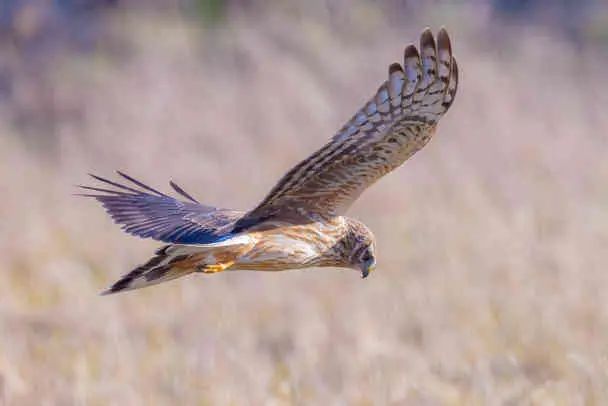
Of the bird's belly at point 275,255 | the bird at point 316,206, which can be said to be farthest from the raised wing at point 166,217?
the bird's belly at point 275,255

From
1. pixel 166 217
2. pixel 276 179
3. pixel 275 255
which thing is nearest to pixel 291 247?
pixel 275 255

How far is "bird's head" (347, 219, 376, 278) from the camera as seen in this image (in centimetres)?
470

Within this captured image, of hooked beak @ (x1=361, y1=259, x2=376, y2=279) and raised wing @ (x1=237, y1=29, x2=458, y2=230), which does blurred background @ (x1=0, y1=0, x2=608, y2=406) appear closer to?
hooked beak @ (x1=361, y1=259, x2=376, y2=279)

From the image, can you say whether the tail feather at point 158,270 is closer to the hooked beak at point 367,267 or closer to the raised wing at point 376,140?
the raised wing at point 376,140

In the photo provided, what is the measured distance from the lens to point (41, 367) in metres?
6.49

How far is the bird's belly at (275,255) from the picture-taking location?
175 inches

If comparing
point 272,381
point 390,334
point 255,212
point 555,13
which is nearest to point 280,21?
point 555,13

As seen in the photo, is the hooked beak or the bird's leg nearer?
the bird's leg

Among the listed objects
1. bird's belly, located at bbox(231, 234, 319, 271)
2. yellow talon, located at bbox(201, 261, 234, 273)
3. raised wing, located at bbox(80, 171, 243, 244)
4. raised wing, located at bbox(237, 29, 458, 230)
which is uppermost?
raised wing, located at bbox(237, 29, 458, 230)

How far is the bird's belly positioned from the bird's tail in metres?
0.13

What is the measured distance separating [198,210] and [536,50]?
9539mm

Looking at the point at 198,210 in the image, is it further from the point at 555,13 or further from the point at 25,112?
the point at 555,13

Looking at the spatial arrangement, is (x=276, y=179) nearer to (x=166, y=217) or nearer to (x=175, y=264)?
(x=166, y=217)

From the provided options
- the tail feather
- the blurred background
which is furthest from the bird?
the blurred background
